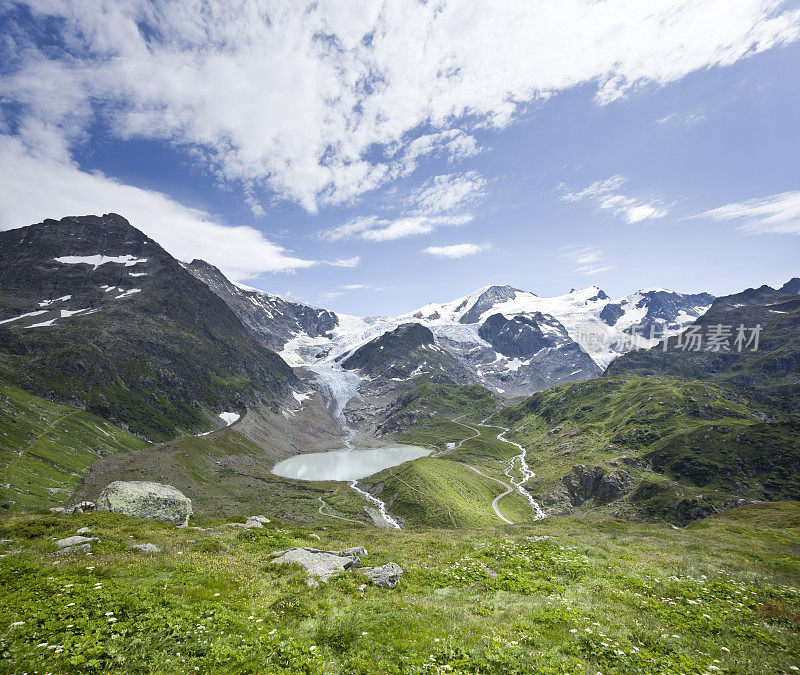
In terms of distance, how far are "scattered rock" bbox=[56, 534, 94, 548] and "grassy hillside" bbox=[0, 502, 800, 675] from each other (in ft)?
2.51

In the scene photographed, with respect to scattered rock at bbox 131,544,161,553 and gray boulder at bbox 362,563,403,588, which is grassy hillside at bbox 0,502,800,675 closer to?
gray boulder at bbox 362,563,403,588

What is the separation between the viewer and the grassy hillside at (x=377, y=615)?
1120 centimetres

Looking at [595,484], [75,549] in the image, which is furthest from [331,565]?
[595,484]

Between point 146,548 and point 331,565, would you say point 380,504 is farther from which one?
point 146,548

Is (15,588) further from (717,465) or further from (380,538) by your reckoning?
(717,465)

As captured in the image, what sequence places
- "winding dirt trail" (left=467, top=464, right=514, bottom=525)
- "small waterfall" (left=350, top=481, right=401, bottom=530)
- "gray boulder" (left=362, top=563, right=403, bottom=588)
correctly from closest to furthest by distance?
"gray boulder" (left=362, top=563, right=403, bottom=588) < "small waterfall" (left=350, top=481, right=401, bottom=530) < "winding dirt trail" (left=467, top=464, right=514, bottom=525)

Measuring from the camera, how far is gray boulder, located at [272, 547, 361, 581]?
72.3 feet

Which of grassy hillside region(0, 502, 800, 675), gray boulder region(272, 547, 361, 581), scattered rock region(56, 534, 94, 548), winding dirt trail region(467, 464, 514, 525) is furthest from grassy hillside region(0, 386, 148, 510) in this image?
winding dirt trail region(467, 464, 514, 525)

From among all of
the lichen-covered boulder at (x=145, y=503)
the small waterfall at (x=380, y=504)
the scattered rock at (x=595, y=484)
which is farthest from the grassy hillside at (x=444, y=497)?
the lichen-covered boulder at (x=145, y=503)

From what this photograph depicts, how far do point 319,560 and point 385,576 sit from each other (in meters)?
5.64

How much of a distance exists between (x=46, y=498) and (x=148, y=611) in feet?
408

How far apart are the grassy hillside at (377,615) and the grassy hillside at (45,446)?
102 meters

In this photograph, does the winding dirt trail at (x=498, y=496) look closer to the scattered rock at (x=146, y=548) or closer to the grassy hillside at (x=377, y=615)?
the grassy hillside at (x=377, y=615)

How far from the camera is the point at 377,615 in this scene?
1541 centimetres
